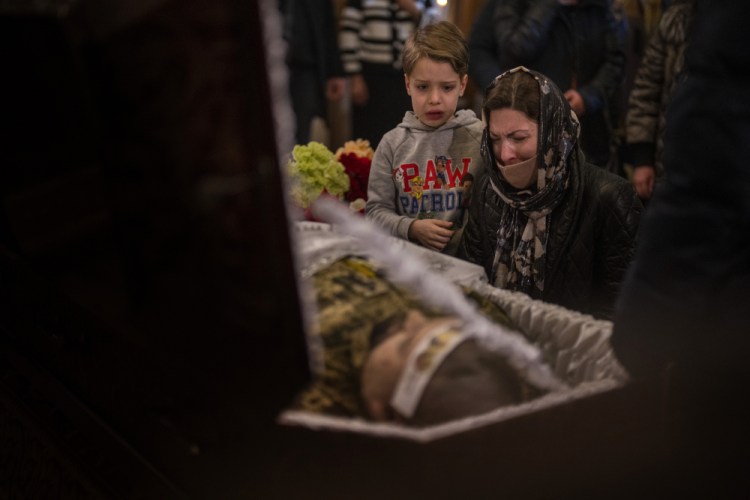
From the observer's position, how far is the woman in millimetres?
839

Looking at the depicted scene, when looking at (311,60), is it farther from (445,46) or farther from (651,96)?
(651,96)

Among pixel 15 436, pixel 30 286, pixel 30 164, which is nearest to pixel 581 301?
pixel 30 164

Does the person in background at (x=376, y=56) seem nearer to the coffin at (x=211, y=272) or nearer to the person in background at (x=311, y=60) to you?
the person in background at (x=311, y=60)

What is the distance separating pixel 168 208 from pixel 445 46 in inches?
17.1

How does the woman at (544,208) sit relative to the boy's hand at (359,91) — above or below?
below

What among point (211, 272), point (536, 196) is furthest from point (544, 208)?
point (211, 272)

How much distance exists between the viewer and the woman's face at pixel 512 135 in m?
0.84

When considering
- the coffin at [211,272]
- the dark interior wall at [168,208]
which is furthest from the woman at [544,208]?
the dark interior wall at [168,208]

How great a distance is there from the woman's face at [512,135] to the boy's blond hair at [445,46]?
0.26 feet

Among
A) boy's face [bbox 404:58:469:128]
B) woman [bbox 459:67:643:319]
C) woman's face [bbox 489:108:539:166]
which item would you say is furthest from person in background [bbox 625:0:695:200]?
boy's face [bbox 404:58:469:128]

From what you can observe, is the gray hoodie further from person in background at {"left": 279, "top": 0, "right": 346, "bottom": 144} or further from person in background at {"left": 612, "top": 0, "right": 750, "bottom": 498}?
person in background at {"left": 612, "top": 0, "right": 750, "bottom": 498}

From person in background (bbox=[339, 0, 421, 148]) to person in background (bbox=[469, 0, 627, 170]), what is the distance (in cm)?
11

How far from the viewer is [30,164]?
744 mm

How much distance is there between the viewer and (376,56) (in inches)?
35.7
